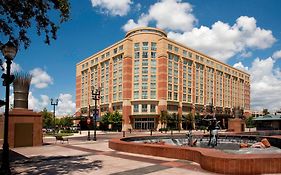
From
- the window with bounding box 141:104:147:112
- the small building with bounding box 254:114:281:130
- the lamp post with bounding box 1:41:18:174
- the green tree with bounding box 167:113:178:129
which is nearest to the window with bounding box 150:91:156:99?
the window with bounding box 141:104:147:112

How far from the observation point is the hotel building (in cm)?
8150

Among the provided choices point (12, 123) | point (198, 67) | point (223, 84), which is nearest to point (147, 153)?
point (12, 123)

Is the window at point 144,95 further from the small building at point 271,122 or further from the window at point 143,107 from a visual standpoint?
the small building at point 271,122

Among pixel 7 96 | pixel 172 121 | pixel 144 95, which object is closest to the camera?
pixel 7 96

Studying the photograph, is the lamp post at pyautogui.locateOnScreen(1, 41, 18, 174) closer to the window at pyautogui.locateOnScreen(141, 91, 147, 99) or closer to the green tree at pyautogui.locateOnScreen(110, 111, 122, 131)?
the green tree at pyautogui.locateOnScreen(110, 111, 122, 131)

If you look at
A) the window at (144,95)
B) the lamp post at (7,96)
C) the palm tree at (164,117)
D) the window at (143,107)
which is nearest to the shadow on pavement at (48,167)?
the lamp post at (7,96)

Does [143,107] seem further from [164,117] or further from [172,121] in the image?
[172,121]

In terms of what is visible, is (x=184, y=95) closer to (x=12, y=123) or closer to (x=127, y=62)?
(x=127, y=62)

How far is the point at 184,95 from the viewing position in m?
90.4

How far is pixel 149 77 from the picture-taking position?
3231 inches

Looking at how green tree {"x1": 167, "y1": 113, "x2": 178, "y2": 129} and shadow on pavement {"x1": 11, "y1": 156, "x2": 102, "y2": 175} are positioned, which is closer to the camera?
shadow on pavement {"x1": 11, "y1": 156, "x2": 102, "y2": 175}

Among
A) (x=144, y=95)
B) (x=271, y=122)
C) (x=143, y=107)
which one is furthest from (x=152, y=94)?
(x=271, y=122)

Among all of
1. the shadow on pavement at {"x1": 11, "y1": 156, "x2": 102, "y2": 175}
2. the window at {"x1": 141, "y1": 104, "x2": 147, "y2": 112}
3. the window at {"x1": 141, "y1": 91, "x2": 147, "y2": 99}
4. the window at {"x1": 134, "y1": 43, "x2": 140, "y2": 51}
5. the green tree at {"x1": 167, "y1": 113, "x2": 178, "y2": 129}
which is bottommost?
the green tree at {"x1": 167, "y1": 113, "x2": 178, "y2": 129}

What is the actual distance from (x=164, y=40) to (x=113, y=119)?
27566 millimetres
